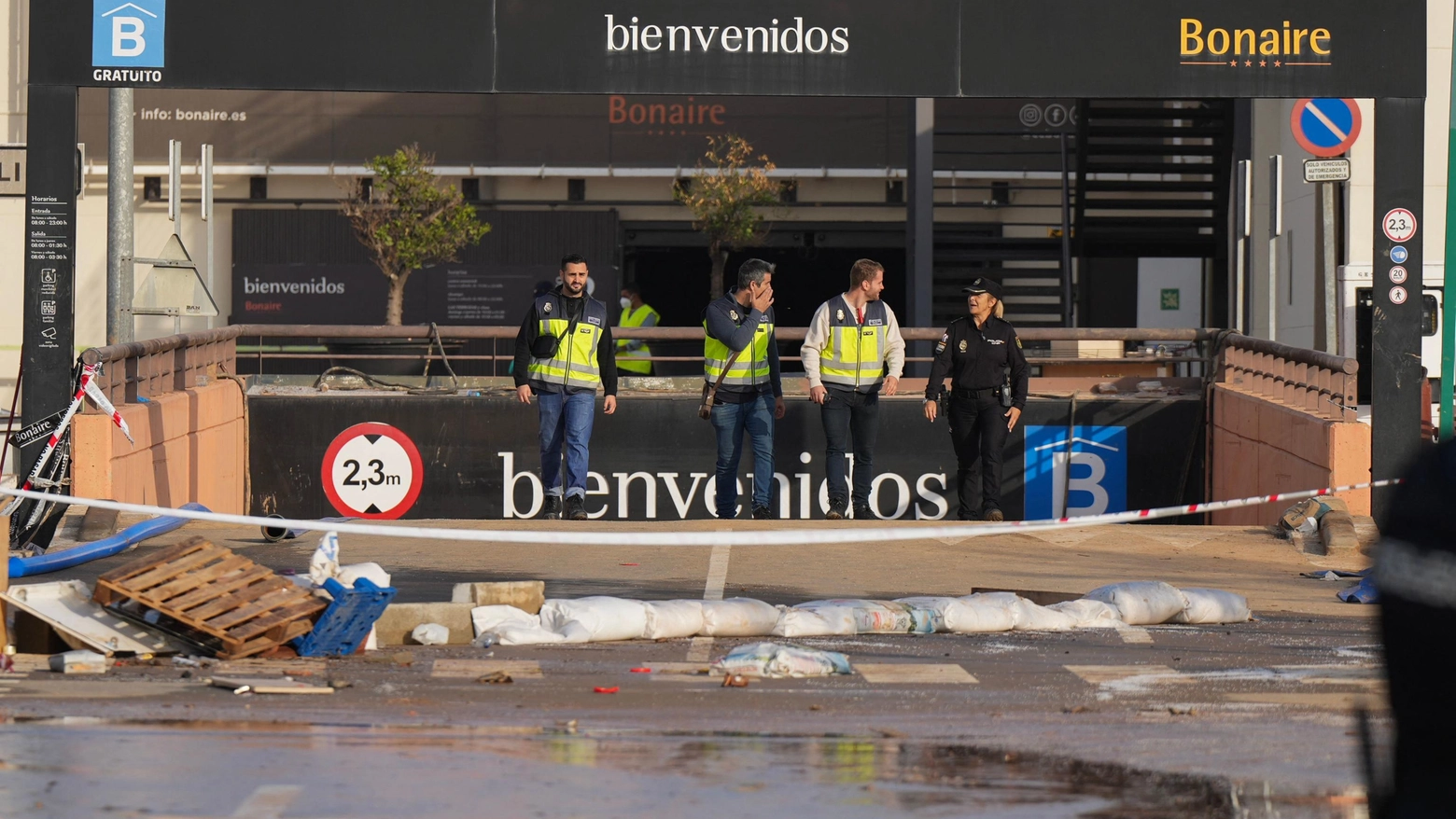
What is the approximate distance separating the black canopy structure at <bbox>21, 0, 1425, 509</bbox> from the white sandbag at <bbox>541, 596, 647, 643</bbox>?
4.64m

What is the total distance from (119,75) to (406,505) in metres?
6.35

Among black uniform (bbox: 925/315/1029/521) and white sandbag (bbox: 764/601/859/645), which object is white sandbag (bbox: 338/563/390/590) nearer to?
white sandbag (bbox: 764/601/859/645)

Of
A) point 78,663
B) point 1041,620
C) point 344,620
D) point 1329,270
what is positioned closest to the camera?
point 78,663

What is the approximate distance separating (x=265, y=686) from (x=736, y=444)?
725cm

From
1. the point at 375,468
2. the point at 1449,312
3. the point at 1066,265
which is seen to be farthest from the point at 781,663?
the point at 1066,265

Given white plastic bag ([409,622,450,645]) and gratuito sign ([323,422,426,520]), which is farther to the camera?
gratuito sign ([323,422,426,520])

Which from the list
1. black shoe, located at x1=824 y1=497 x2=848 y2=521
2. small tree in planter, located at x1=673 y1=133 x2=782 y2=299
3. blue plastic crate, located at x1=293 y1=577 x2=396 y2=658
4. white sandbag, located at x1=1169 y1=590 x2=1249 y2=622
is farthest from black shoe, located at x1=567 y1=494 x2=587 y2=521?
small tree in planter, located at x1=673 y1=133 x2=782 y2=299

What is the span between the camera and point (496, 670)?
7.09 m

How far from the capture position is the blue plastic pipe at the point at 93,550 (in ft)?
32.0

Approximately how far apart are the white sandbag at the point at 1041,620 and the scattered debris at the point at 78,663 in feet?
13.3

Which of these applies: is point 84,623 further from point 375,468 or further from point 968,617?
point 375,468

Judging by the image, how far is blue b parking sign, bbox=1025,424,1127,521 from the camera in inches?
667

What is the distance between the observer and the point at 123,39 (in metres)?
11.6

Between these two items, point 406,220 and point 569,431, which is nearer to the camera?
point 569,431
